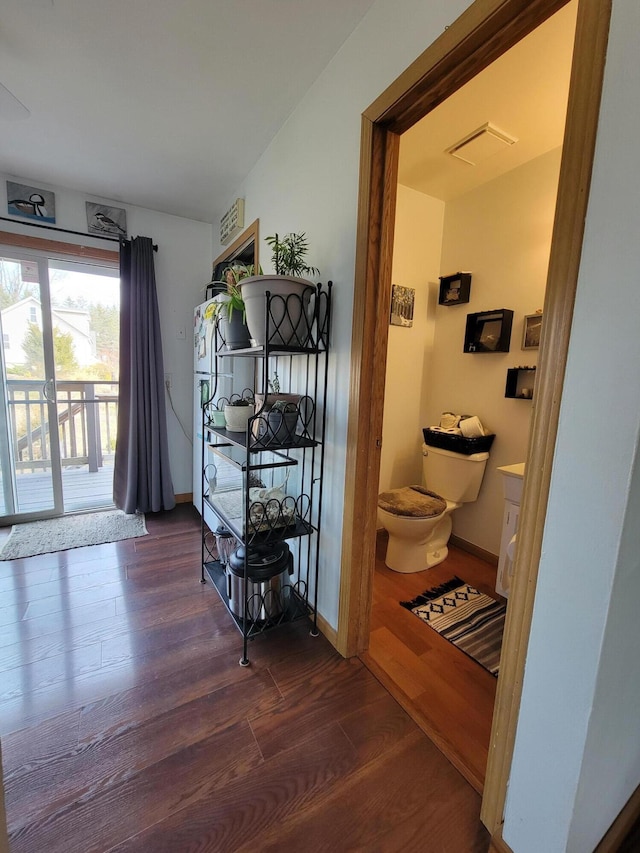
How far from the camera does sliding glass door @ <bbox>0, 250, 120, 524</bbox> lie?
103 inches

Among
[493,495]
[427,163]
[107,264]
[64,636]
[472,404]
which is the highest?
[427,163]

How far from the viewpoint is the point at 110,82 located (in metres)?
1.60

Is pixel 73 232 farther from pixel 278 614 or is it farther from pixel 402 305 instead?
pixel 278 614

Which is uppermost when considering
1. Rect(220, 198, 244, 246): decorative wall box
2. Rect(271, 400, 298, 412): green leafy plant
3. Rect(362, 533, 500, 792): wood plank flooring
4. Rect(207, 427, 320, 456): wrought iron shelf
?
Rect(220, 198, 244, 246): decorative wall box

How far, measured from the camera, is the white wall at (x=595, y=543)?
0.63 metres

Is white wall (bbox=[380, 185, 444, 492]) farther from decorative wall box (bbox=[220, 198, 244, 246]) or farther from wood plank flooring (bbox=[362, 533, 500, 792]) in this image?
decorative wall box (bbox=[220, 198, 244, 246])

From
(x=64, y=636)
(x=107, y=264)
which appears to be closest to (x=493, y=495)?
(x=64, y=636)

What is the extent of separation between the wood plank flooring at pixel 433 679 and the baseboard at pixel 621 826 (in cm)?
29

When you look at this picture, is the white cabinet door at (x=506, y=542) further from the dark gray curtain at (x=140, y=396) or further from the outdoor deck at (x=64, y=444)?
the outdoor deck at (x=64, y=444)

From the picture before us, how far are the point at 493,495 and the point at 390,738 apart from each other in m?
1.55

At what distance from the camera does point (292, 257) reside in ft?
4.81

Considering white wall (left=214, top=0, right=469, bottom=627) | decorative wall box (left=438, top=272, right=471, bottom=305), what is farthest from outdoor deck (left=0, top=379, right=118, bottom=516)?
decorative wall box (left=438, top=272, right=471, bottom=305)

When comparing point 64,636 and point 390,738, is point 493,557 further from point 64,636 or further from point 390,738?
point 64,636

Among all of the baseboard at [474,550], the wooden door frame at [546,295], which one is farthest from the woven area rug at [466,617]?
the wooden door frame at [546,295]
